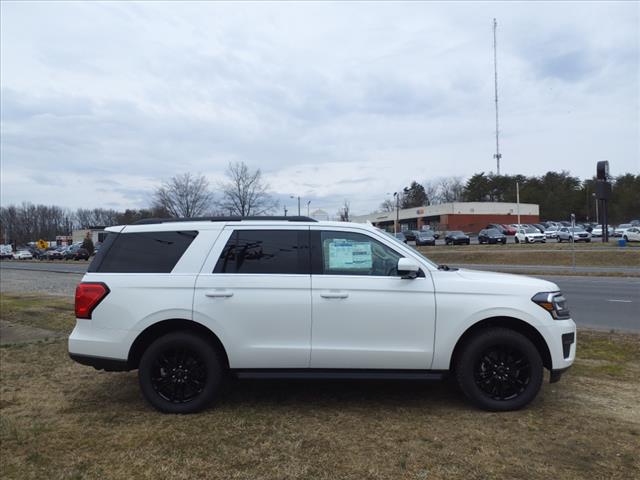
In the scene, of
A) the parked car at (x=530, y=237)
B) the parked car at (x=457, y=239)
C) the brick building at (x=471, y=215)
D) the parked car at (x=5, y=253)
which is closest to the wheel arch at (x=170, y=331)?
the parked car at (x=457, y=239)

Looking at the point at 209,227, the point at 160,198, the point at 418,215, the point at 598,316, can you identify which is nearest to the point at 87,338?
the point at 209,227

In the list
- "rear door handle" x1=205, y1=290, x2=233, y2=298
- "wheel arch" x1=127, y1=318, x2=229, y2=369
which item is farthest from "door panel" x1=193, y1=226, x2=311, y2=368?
"wheel arch" x1=127, y1=318, x2=229, y2=369

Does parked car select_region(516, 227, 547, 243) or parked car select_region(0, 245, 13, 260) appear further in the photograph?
parked car select_region(0, 245, 13, 260)

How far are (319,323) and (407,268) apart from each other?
89 centimetres

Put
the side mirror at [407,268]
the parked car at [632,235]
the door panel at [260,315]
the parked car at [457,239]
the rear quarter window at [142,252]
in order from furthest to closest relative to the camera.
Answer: the parked car at [457,239] → the parked car at [632,235] → the rear quarter window at [142,252] → the door panel at [260,315] → the side mirror at [407,268]

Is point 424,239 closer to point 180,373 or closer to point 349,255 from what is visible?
point 349,255

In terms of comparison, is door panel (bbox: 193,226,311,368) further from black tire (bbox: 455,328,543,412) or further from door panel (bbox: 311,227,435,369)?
black tire (bbox: 455,328,543,412)

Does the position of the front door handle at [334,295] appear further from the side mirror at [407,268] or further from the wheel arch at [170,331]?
the wheel arch at [170,331]

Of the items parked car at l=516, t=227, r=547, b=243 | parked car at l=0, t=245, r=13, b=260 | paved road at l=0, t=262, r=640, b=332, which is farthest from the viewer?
parked car at l=0, t=245, r=13, b=260

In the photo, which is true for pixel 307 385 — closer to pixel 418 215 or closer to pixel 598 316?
pixel 598 316

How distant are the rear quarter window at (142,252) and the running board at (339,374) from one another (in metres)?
1.21

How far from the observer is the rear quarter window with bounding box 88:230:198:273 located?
15.6 ft

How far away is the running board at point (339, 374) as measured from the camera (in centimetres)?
446

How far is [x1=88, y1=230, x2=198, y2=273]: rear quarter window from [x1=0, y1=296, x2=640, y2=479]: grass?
1.31 m
